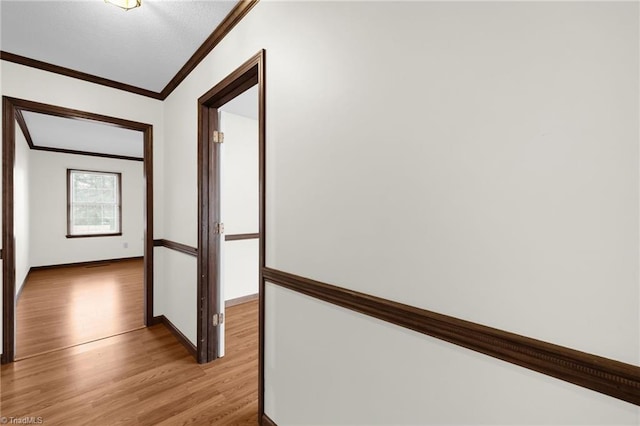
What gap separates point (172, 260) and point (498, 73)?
118 inches

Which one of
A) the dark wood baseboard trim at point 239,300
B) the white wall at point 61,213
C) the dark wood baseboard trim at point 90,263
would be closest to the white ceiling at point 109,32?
the dark wood baseboard trim at point 239,300

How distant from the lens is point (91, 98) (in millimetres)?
2715

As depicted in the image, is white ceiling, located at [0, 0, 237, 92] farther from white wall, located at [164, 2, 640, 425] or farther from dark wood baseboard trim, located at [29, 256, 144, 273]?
dark wood baseboard trim, located at [29, 256, 144, 273]

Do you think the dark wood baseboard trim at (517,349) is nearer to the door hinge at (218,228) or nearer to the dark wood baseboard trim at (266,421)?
the dark wood baseboard trim at (266,421)

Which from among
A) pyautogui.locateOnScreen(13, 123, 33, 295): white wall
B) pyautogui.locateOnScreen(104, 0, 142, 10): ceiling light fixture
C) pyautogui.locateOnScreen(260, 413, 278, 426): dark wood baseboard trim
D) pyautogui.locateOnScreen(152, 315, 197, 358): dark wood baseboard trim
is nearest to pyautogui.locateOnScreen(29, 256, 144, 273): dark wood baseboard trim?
pyautogui.locateOnScreen(13, 123, 33, 295): white wall

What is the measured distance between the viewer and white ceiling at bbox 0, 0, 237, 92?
5.85 feet

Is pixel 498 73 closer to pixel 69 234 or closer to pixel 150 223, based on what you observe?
pixel 150 223

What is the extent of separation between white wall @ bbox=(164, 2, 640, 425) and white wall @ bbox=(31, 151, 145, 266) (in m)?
6.65

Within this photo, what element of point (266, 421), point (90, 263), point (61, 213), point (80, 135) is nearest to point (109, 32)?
point (266, 421)

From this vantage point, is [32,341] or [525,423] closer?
[525,423]

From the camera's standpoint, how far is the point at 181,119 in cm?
268

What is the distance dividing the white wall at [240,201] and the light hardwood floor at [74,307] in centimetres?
113

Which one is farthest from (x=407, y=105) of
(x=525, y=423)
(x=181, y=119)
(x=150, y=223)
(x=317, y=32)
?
(x=150, y=223)

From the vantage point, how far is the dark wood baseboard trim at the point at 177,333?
241 cm
